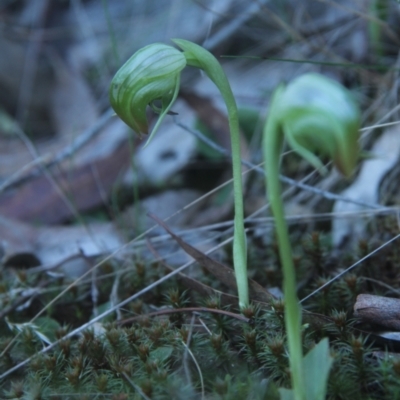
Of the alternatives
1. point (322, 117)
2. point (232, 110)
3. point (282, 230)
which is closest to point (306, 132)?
point (322, 117)

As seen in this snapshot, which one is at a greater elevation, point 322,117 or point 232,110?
point 322,117

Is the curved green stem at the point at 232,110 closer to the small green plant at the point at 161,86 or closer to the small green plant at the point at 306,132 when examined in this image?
the small green plant at the point at 161,86

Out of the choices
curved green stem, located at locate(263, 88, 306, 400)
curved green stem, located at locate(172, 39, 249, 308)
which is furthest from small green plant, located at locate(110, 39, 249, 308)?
curved green stem, located at locate(263, 88, 306, 400)

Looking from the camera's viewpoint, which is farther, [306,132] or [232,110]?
[232,110]

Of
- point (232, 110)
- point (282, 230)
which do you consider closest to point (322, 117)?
point (282, 230)

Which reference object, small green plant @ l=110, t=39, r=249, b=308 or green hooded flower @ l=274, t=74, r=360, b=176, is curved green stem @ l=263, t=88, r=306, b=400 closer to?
green hooded flower @ l=274, t=74, r=360, b=176

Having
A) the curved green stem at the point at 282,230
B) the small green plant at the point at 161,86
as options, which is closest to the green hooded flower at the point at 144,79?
the small green plant at the point at 161,86

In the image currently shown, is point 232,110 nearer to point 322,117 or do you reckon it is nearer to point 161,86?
point 161,86
